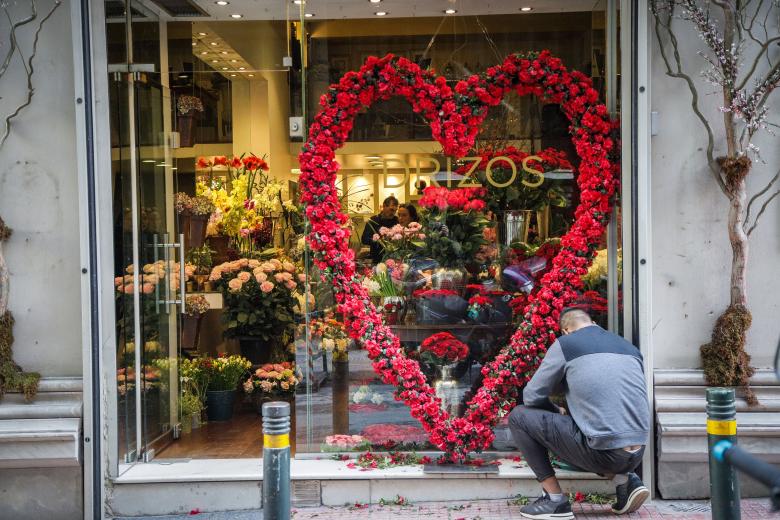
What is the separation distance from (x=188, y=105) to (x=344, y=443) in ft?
11.2

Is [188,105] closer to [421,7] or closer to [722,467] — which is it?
[421,7]

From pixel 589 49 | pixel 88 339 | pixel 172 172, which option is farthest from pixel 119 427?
pixel 589 49

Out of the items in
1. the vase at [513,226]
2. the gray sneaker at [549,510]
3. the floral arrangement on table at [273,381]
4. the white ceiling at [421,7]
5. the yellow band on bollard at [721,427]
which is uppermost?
the white ceiling at [421,7]

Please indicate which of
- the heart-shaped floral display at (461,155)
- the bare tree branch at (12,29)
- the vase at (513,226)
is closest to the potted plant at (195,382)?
the heart-shaped floral display at (461,155)

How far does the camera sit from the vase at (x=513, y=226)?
6.59 meters

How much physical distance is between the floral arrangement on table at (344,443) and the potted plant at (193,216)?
2600 mm

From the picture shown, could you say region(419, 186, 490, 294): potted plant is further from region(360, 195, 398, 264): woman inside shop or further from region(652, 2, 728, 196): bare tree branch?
region(652, 2, 728, 196): bare tree branch

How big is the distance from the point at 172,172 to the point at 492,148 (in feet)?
9.00

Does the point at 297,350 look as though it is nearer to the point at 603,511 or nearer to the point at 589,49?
the point at 603,511

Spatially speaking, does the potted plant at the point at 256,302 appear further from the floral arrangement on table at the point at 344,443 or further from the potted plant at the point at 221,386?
the floral arrangement on table at the point at 344,443

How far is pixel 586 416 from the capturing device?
5.42 metres

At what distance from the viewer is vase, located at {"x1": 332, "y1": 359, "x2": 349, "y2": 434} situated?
6.61 metres

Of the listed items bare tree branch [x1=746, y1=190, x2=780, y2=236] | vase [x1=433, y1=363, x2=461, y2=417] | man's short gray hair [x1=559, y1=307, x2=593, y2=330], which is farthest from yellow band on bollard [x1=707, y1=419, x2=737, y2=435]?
vase [x1=433, y1=363, x2=461, y2=417]

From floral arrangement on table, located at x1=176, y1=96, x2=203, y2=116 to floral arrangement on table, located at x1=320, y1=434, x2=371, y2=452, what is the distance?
3.21 metres
